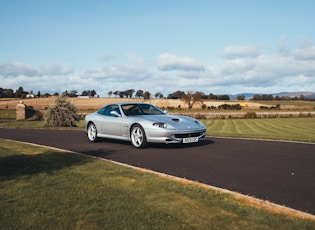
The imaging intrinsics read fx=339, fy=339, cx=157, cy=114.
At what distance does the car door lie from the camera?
37.2ft

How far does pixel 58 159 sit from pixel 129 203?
3948 mm

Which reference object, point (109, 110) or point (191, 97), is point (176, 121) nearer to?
point (109, 110)

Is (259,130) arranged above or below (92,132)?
below

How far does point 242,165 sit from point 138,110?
194 inches

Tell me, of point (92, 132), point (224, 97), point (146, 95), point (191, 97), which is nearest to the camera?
point (92, 132)

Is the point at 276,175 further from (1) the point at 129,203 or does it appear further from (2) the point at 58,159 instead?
(2) the point at 58,159

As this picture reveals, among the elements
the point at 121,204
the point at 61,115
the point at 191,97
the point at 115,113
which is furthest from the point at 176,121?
the point at 191,97

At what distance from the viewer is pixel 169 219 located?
4059 millimetres

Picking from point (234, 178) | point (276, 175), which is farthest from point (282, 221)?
point (276, 175)

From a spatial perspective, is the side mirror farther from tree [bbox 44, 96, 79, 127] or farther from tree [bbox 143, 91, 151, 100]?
tree [bbox 143, 91, 151, 100]

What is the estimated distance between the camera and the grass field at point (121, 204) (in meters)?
3.95

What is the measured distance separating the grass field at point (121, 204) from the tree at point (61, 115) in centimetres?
1752

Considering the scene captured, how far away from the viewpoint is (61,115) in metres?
23.9

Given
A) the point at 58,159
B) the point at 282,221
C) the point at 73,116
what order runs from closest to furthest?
1. the point at 282,221
2. the point at 58,159
3. the point at 73,116
